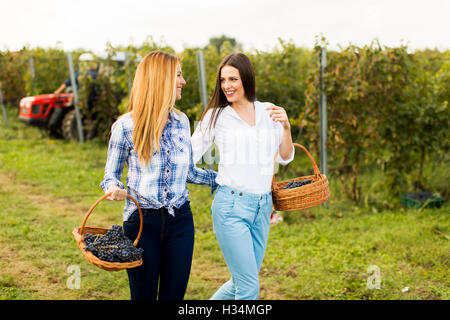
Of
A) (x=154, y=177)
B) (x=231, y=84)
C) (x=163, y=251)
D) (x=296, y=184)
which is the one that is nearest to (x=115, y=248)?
(x=163, y=251)

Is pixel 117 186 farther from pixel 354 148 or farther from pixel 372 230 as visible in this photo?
pixel 354 148

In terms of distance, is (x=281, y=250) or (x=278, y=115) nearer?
(x=278, y=115)

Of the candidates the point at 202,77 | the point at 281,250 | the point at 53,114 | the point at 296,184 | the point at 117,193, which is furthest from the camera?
the point at 53,114

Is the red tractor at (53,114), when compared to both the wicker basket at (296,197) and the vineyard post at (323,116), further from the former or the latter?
the wicker basket at (296,197)

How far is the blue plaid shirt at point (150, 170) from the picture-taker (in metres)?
2.22

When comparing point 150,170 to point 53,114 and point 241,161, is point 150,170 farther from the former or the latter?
point 53,114

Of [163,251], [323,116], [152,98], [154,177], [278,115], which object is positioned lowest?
[163,251]

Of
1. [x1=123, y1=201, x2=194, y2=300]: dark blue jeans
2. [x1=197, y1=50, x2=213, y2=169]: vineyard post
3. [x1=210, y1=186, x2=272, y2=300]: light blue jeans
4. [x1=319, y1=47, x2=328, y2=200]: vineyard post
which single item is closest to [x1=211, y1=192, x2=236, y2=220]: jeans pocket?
[x1=210, y1=186, x2=272, y2=300]: light blue jeans

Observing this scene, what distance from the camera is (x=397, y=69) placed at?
5605 mm

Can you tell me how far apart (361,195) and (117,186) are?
452 cm

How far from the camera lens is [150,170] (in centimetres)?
225

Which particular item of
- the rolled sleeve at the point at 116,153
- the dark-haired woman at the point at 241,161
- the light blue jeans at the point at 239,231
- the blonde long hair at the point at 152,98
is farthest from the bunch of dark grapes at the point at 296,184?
the rolled sleeve at the point at 116,153

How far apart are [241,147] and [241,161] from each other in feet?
0.26
